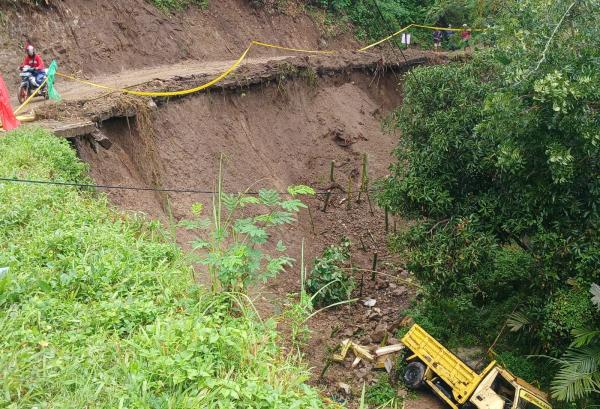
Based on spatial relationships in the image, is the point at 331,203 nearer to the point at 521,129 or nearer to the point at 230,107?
the point at 230,107

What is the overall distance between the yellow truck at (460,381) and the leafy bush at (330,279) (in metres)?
2.55

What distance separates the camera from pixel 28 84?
12609 millimetres

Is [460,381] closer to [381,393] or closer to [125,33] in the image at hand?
[381,393]

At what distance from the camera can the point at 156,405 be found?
4.43m

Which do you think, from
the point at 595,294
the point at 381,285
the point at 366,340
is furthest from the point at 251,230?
the point at 381,285

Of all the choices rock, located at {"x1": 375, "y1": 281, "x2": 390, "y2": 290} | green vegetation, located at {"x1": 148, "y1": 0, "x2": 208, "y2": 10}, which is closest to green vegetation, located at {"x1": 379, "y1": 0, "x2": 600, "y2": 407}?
rock, located at {"x1": 375, "y1": 281, "x2": 390, "y2": 290}

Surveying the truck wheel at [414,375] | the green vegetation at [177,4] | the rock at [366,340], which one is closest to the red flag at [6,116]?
the rock at [366,340]

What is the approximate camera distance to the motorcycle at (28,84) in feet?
41.2

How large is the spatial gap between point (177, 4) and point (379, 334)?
13197 mm

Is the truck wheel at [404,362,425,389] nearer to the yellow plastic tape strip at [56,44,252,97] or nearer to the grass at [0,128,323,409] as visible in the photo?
the grass at [0,128,323,409]

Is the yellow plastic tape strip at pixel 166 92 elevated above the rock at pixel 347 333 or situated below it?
above

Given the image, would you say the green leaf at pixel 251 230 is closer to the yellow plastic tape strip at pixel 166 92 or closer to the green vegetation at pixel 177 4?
the yellow plastic tape strip at pixel 166 92

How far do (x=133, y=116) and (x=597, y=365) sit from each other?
970 cm

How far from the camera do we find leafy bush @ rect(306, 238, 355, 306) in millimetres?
12117
